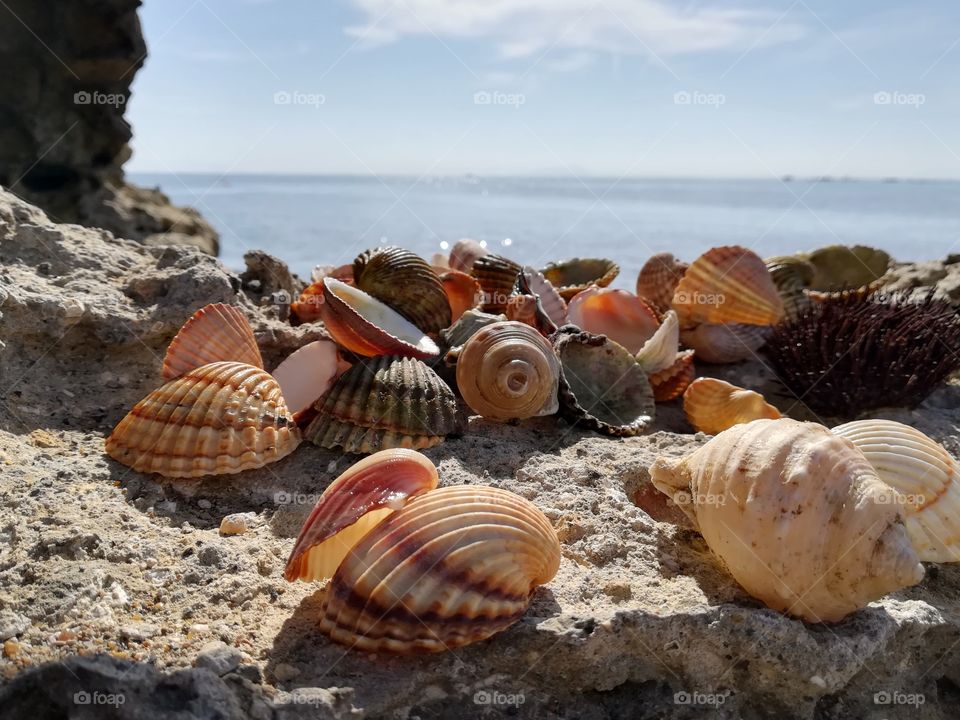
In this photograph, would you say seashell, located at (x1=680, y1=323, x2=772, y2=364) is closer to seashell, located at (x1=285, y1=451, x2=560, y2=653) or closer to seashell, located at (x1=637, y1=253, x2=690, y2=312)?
seashell, located at (x1=637, y1=253, x2=690, y2=312)

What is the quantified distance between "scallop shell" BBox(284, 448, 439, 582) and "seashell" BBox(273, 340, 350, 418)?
1135 millimetres

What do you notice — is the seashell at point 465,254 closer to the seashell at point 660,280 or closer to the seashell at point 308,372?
the seashell at point 660,280

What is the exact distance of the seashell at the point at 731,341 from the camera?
15.5 ft

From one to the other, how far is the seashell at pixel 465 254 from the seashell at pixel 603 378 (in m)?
1.73

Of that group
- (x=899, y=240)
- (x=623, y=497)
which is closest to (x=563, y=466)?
(x=623, y=497)

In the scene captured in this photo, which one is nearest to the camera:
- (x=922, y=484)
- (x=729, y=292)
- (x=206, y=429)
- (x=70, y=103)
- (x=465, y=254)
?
(x=922, y=484)

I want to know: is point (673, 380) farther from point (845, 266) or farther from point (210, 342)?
point (845, 266)

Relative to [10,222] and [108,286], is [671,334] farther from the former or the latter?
[10,222]

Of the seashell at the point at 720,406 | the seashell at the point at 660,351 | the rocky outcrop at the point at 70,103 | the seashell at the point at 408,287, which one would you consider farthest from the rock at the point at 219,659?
the rocky outcrop at the point at 70,103

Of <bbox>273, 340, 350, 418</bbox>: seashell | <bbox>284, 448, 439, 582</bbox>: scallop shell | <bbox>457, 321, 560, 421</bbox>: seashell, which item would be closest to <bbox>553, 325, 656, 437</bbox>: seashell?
<bbox>457, 321, 560, 421</bbox>: seashell

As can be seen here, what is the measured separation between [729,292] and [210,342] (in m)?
3.03

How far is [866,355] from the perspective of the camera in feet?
13.1

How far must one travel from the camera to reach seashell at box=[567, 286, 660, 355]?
15.0ft

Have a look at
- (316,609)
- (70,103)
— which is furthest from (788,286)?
(70,103)
